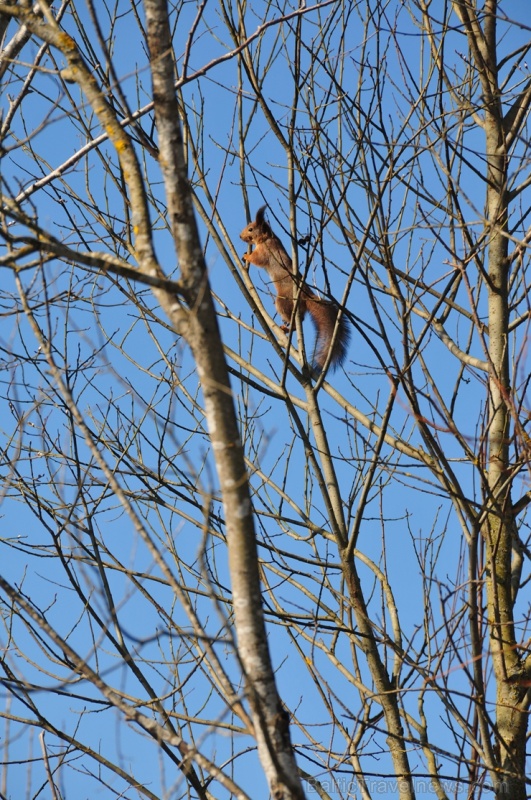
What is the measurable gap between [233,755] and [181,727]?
0.37 meters

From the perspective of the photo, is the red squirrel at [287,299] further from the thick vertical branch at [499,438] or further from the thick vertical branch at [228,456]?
the thick vertical branch at [228,456]

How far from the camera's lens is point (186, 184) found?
175 centimetres

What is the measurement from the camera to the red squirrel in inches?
237

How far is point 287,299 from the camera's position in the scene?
5.70 metres

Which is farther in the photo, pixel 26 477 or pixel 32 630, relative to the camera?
pixel 26 477

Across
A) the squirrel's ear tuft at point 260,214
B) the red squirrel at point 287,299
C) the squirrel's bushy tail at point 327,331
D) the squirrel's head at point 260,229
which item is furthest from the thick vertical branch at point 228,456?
the squirrel's head at point 260,229

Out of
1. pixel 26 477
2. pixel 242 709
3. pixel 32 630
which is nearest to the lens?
pixel 242 709

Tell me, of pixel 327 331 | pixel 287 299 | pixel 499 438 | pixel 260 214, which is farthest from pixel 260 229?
pixel 499 438

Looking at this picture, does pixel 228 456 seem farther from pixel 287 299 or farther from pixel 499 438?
pixel 287 299

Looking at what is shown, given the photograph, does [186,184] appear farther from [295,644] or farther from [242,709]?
[295,644]

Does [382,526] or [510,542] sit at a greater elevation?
[382,526]

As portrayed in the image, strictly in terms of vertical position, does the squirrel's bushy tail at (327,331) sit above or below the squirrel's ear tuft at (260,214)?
below

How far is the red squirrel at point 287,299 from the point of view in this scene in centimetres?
602

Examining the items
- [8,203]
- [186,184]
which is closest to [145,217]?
[186,184]
